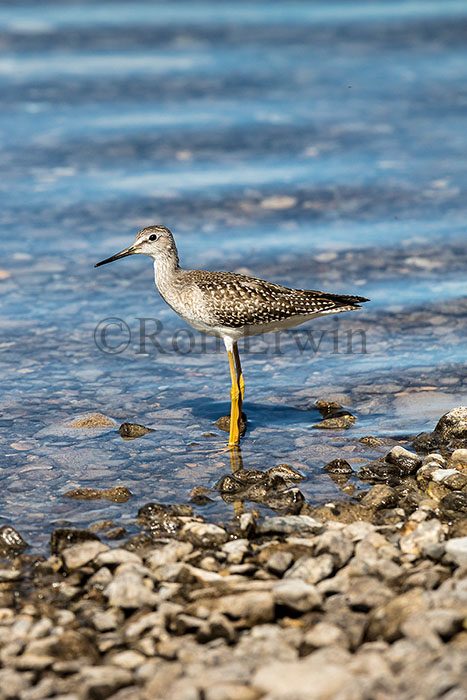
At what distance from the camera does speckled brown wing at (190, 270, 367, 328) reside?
8609 mm

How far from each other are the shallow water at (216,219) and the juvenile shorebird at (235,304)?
0.79 m

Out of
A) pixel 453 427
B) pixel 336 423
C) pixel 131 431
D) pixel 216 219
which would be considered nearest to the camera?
pixel 453 427

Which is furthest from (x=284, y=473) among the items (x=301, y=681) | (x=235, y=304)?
(x=301, y=681)

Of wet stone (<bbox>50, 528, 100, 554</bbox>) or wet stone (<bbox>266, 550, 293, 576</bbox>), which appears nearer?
wet stone (<bbox>266, 550, 293, 576</bbox>)

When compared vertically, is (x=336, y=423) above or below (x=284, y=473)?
above

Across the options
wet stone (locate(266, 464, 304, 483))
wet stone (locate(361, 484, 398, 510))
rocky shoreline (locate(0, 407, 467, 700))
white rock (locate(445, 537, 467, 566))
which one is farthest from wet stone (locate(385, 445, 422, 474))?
white rock (locate(445, 537, 467, 566))

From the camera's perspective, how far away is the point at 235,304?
8609mm

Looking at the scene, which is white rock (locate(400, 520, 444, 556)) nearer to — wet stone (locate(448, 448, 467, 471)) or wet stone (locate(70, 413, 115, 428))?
Result: wet stone (locate(448, 448, 467, 471))

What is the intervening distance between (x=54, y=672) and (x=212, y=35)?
66.3 feet

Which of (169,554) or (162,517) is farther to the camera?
(162,517)

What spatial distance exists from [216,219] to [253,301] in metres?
5.89

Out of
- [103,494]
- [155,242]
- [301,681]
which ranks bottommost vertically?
[301,681]

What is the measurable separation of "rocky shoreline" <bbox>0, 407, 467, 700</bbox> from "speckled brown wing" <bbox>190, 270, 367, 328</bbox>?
1.90 metres

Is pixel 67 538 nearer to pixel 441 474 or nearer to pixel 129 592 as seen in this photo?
pixel 129 592
